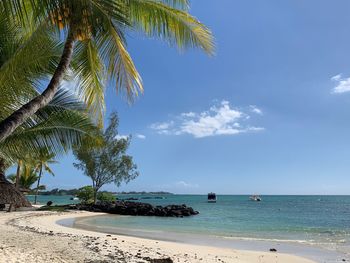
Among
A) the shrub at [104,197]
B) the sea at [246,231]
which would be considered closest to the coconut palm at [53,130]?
the sea at [246,231]

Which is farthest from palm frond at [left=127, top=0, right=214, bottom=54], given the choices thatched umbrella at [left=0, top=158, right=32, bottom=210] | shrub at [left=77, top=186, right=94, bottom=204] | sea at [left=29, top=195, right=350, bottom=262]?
shrub at [left=77, top=186, right=94, bottom=204]

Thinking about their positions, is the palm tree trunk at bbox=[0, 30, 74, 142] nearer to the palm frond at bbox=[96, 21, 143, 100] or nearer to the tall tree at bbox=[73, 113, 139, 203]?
the palm frond at bbox=[96, 21, 143, 100]

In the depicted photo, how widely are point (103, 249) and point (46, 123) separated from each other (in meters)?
4.19

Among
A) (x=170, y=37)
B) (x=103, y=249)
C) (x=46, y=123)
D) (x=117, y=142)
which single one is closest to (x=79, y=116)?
(x=46, y=123)

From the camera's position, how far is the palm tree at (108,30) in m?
6.29

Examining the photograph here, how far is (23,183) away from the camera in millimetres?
45562

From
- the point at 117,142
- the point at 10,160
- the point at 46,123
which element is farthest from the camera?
the point at 117,142

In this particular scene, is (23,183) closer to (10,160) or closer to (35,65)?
(10,160)

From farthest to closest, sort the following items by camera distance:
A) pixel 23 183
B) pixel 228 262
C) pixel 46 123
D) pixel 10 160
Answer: pixel 23 183 < pixel 228 262 < pixel 10 160 < pixel 46 123

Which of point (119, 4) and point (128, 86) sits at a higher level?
point (119, 4)

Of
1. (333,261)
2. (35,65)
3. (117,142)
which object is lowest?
(333,261)

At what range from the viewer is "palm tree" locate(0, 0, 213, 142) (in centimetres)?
629

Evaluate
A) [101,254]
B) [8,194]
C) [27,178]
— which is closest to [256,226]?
[8,194]

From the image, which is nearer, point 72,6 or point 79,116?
point 72,6
